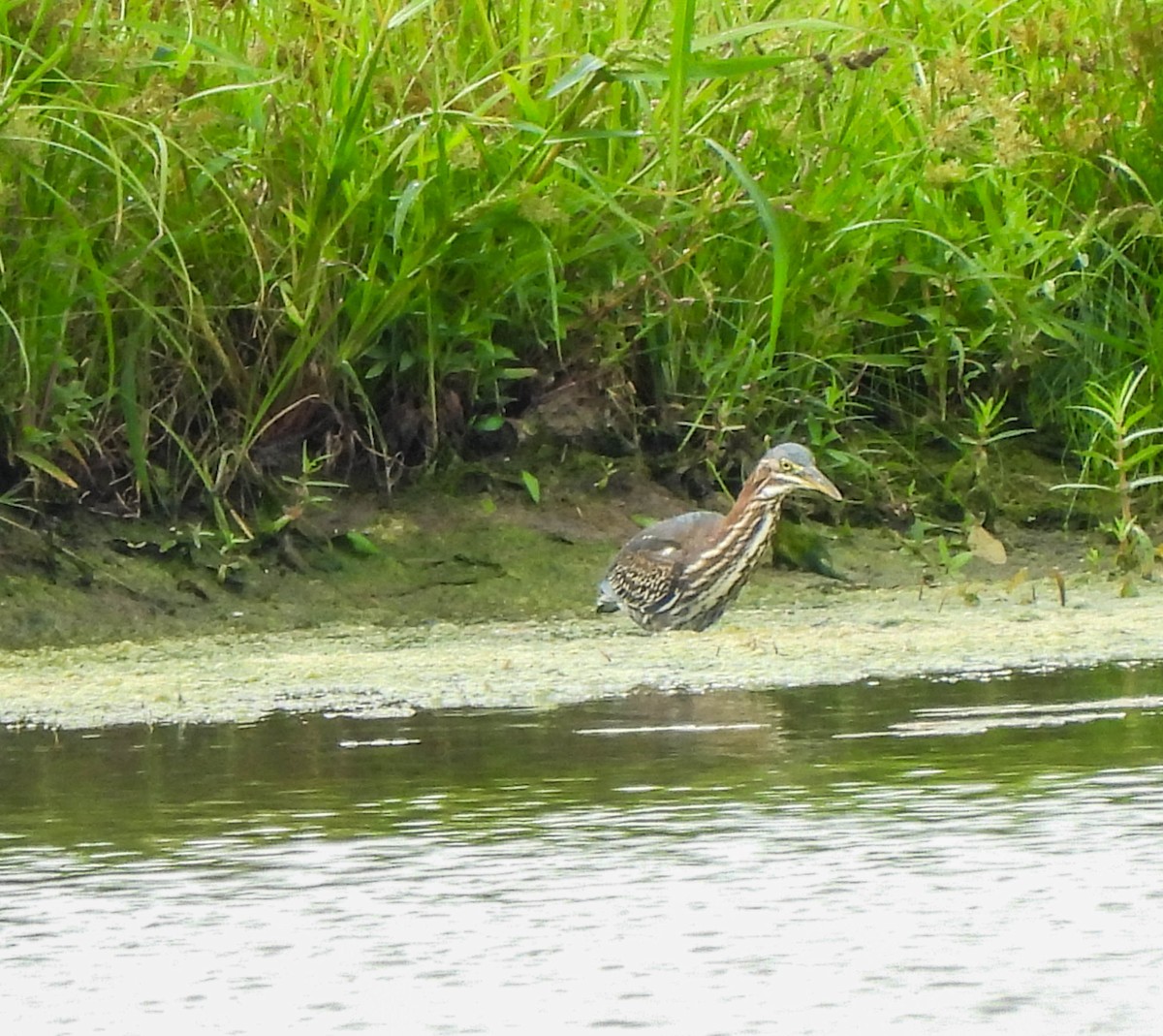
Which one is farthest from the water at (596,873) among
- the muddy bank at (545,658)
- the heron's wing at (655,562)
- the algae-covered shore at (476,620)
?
the heron's wing at (655,562)

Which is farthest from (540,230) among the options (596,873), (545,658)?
(596,873)

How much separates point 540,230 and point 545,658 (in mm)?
1042

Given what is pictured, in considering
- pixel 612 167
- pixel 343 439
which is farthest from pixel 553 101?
pixel 343 439

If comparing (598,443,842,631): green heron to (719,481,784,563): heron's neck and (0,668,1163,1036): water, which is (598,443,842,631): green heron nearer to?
(719,481,784,563): heron's neck

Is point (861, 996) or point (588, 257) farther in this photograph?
point (588, 257)

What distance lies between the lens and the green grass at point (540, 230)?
201 inches

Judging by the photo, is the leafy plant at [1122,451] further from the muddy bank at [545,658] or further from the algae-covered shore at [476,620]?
the muddy bank at [545,658]

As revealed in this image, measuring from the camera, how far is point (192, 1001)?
2.37 meters

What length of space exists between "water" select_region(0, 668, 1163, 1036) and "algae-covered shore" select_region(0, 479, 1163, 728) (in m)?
0.36

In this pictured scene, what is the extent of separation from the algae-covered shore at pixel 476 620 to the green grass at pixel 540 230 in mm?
167

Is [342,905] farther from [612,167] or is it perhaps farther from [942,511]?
[942,511]

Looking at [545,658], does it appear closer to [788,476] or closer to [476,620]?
[476,620]

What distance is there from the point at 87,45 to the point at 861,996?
3.25 m

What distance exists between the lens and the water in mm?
2332
